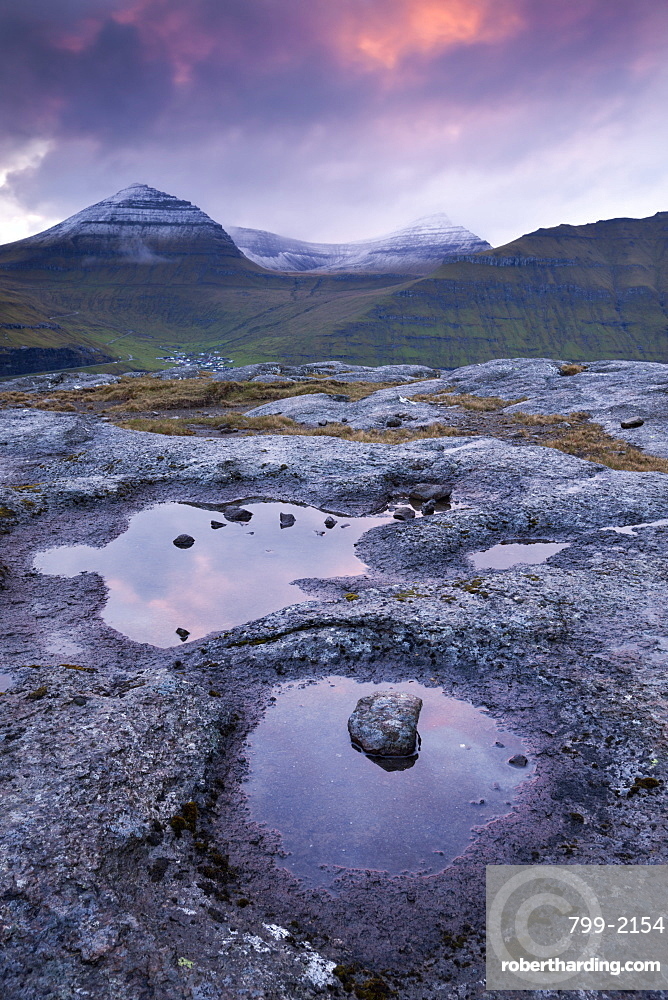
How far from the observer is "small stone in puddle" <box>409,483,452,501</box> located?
25812 millimetres

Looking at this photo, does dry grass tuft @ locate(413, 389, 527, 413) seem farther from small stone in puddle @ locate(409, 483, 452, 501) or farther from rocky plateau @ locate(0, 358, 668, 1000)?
small stone in puddle @ locate(409, 483, 452, 501)

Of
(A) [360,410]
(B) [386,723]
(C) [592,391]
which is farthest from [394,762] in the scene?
(C) [592,391]

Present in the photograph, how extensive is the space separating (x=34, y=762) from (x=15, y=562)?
12496 mm

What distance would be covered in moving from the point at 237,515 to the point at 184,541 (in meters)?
3.15

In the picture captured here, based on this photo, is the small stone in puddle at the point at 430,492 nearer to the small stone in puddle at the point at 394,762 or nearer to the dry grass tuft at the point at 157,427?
the small stone in puddle at the point at 394,762

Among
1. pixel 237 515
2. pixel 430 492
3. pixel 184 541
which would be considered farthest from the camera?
pixel 430 492

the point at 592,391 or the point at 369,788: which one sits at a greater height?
the point at 592,391

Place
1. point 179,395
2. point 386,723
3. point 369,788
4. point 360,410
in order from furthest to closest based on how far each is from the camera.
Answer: point 179,395, point 360,410, point 386,723, point 369,788

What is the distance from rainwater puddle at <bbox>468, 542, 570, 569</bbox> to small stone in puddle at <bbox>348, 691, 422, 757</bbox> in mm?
8197

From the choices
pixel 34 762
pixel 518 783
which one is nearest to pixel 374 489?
pixel 518 783

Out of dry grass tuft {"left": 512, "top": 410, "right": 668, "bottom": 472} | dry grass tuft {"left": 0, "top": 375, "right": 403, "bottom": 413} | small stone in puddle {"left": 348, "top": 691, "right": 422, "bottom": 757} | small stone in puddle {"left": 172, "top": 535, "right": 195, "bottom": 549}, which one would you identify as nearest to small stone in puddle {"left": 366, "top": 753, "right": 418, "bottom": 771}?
small stone in puddle {"left": 348, "top": 691, "right": 422, "bottom": 757}

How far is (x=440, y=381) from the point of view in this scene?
250 ft

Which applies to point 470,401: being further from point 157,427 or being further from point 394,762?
point 394,762

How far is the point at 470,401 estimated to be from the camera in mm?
56656
